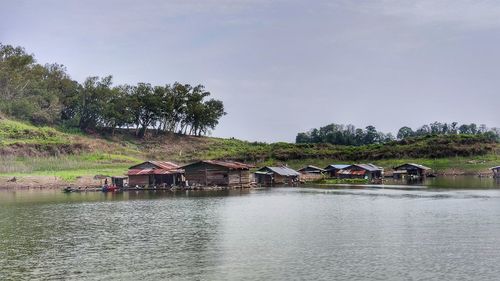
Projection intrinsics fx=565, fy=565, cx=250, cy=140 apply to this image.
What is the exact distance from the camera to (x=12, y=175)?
88562 millimetres

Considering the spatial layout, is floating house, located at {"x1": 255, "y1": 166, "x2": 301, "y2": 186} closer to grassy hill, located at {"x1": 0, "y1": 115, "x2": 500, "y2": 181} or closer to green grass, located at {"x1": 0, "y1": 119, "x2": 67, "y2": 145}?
grassy hill, located at {"x1": 0, "y1": 115, "x2": 500, "y2": 181}

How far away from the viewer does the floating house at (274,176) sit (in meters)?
105

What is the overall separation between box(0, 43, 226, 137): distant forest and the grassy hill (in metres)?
5.63

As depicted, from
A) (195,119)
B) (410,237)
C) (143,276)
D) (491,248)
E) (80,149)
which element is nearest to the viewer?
(143,276)

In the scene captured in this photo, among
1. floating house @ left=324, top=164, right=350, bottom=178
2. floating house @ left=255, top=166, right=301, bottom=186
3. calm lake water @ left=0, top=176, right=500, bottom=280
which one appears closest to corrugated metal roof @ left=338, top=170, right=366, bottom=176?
floating house @ left=324, top=164, right=350, bottom=178

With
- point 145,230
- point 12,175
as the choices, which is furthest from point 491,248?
point 12,175

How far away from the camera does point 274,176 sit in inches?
4235

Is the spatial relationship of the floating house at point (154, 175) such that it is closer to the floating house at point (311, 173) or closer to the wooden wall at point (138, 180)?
the wooden wall at point (138, 180)

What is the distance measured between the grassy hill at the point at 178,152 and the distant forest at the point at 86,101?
5631 mm

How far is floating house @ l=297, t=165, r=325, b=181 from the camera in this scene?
116806 millimetres

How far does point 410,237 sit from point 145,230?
1867 cm

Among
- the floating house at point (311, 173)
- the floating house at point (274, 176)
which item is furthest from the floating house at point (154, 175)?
the floating house at point (311, 173)

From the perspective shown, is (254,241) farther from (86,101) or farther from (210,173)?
(86,101)

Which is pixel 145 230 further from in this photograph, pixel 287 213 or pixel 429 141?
pixel 429 141
